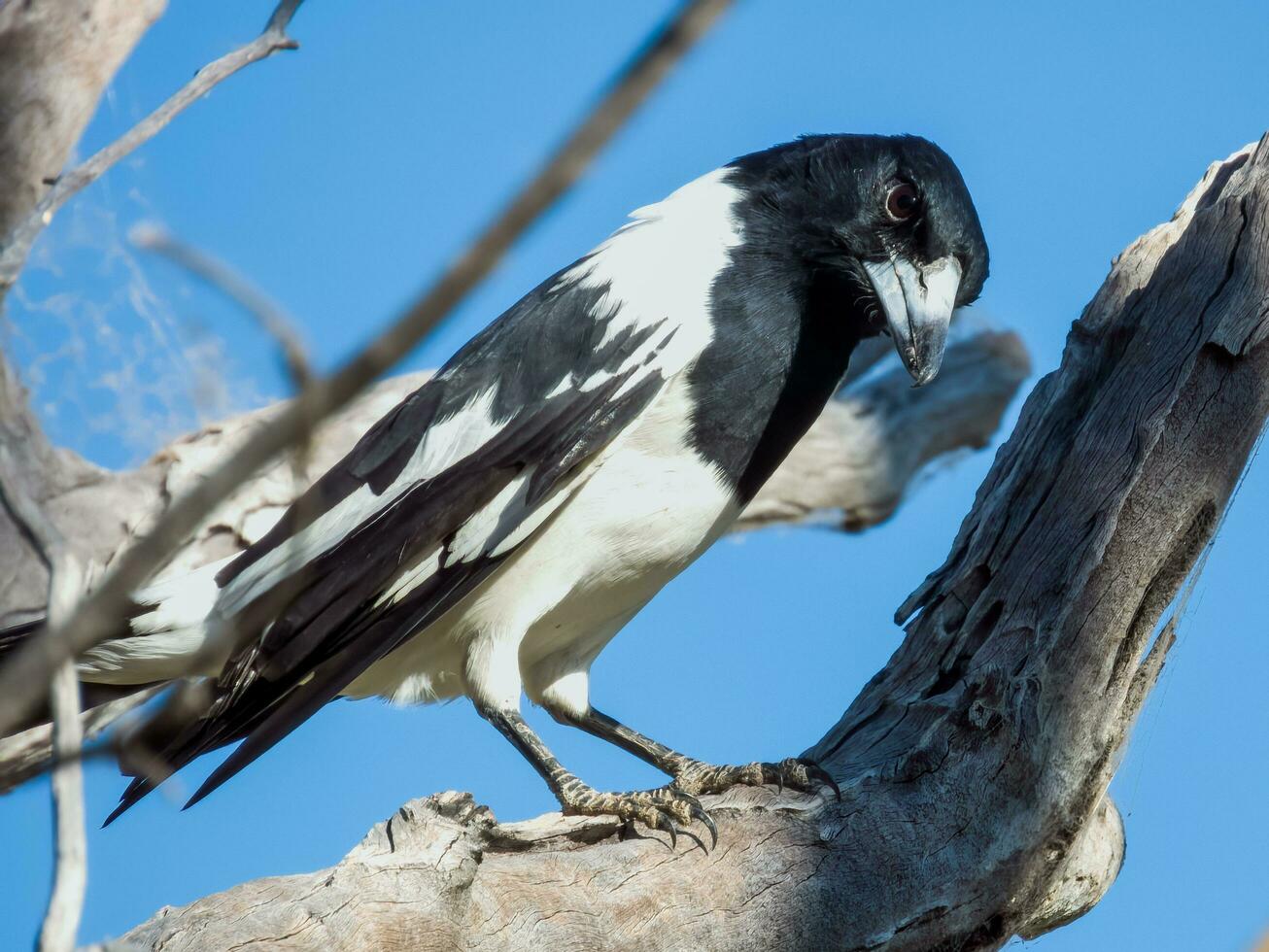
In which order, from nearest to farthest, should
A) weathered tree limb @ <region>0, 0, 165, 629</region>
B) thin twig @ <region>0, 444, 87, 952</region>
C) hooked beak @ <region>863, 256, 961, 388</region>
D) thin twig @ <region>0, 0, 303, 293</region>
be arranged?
thin twig @ <region>0, 444, 87, 952</region>, thin twig @ <region>0, 0, 303, 293</region>, hooked beak @ <region>863, 256, 961, 388</region>, weathered tree limb @ <region>0, 0, 165, 629</region>

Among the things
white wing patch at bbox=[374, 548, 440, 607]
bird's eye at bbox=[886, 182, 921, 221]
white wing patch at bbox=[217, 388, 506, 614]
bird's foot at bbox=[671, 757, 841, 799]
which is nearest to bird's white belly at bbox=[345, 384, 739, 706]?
white wing patch at bbox=[374, 548, 440, 607]

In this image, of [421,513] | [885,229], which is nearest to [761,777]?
[421,513]

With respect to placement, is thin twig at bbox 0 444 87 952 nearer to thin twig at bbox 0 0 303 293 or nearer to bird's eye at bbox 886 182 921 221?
thin twig at bbox 0 0 303 293

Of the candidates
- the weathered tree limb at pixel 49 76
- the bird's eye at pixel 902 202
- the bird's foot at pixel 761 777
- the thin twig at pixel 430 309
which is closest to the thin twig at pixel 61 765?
the thin twig at pixel 430 309

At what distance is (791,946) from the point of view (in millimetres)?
2758

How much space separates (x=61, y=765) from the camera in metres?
1.00

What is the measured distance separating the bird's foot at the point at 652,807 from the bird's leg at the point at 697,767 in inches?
4.3

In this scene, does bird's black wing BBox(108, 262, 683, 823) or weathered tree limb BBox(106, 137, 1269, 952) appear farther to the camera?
bird's black wing BBox(108, 262, 683, 823)

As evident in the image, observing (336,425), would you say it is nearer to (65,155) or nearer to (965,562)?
(65,155)

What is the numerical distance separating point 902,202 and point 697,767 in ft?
4.62

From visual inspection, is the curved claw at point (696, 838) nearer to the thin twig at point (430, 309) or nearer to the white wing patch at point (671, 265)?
the white wing patch at point (671, 265)

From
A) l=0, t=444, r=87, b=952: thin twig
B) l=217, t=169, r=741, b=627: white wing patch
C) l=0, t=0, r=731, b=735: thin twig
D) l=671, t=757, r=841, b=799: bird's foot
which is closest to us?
l=0, t=0, r=731, b=735: thin twig

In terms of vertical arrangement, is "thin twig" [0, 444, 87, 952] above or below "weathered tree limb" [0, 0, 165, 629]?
below

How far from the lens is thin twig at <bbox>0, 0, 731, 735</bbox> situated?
27.5 inches
